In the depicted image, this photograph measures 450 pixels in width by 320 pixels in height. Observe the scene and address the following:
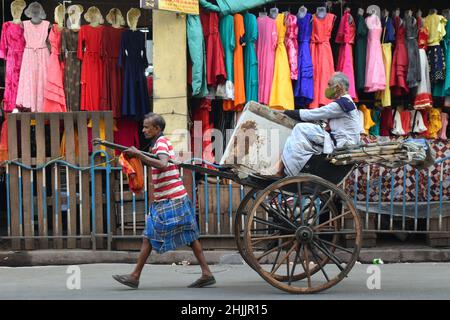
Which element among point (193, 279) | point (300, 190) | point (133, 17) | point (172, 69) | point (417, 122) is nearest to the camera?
point (300, 190)

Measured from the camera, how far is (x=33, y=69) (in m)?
8.47

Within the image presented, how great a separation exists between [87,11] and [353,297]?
5105 mm

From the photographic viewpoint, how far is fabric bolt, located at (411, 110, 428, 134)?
8.92 meters

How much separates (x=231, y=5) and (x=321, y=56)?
49.2 inches

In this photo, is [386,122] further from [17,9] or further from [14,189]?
[17,9]

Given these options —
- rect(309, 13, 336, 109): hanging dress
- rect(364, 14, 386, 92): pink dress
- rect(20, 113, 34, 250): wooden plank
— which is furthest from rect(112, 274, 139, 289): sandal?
rect(364, 14, 386, 92): pink dress

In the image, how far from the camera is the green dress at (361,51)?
8.70 metres

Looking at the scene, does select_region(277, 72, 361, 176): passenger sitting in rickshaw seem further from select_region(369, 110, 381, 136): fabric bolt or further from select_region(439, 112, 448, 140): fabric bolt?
select_region(439, 112, 448, 140): fabric bolt

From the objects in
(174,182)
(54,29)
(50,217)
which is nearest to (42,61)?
(54,29)

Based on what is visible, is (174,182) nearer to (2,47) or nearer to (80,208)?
(80,208)

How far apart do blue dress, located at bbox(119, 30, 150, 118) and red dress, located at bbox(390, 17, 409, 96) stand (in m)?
3.05

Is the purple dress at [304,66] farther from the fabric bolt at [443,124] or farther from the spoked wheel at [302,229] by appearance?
the spoked wheel at [302,229]

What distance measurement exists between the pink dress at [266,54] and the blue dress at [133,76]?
55.3 inches

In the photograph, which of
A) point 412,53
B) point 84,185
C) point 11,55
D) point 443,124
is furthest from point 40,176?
point 443,124
